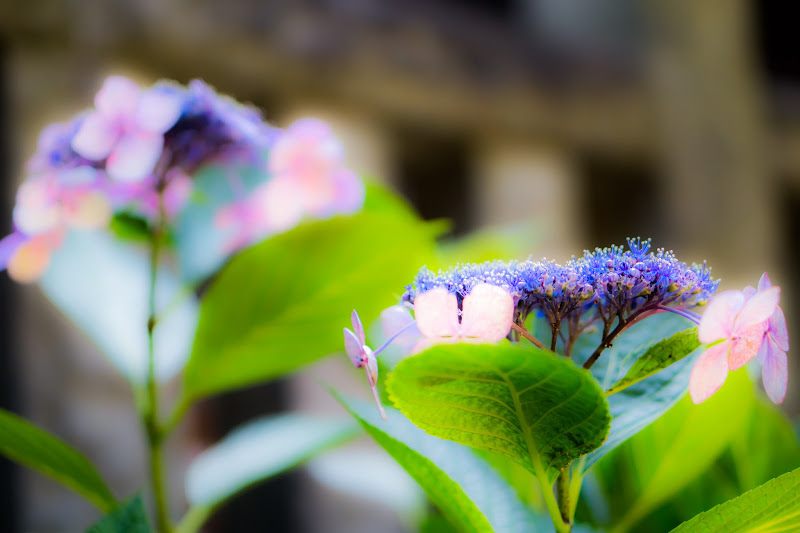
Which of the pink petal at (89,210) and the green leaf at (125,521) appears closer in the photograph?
the green leaf at (125,521)

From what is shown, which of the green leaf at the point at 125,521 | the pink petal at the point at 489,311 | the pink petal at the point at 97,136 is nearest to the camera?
the pink petal at the point at 489,311

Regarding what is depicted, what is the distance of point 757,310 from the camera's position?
0.30m

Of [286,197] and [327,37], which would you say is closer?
[286,197]

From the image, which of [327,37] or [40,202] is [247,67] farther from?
[40,202]

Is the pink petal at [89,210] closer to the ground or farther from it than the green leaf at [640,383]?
farther from it

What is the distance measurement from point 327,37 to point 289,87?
15 centimetres

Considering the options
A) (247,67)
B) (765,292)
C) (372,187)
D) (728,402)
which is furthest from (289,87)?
(765,292)

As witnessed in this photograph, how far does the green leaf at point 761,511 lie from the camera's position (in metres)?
0.31

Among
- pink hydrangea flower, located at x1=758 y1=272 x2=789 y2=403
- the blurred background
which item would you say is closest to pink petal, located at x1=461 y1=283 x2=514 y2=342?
pink hydrangea flower, located at x1=758 y1=272 x2=789 y2=403

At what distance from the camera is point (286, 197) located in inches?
24.9

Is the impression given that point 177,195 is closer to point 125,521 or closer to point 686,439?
point 125,521

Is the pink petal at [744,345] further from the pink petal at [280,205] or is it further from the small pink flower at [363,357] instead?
the pink petal at [280,205]

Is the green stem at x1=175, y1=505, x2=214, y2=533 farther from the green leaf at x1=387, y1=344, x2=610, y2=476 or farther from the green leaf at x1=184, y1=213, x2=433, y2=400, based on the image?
the green leaf at x1=387, y1=344, x2=610, y2=476

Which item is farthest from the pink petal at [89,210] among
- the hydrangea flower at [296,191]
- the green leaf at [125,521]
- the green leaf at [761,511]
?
the green leaf at [761,511]
